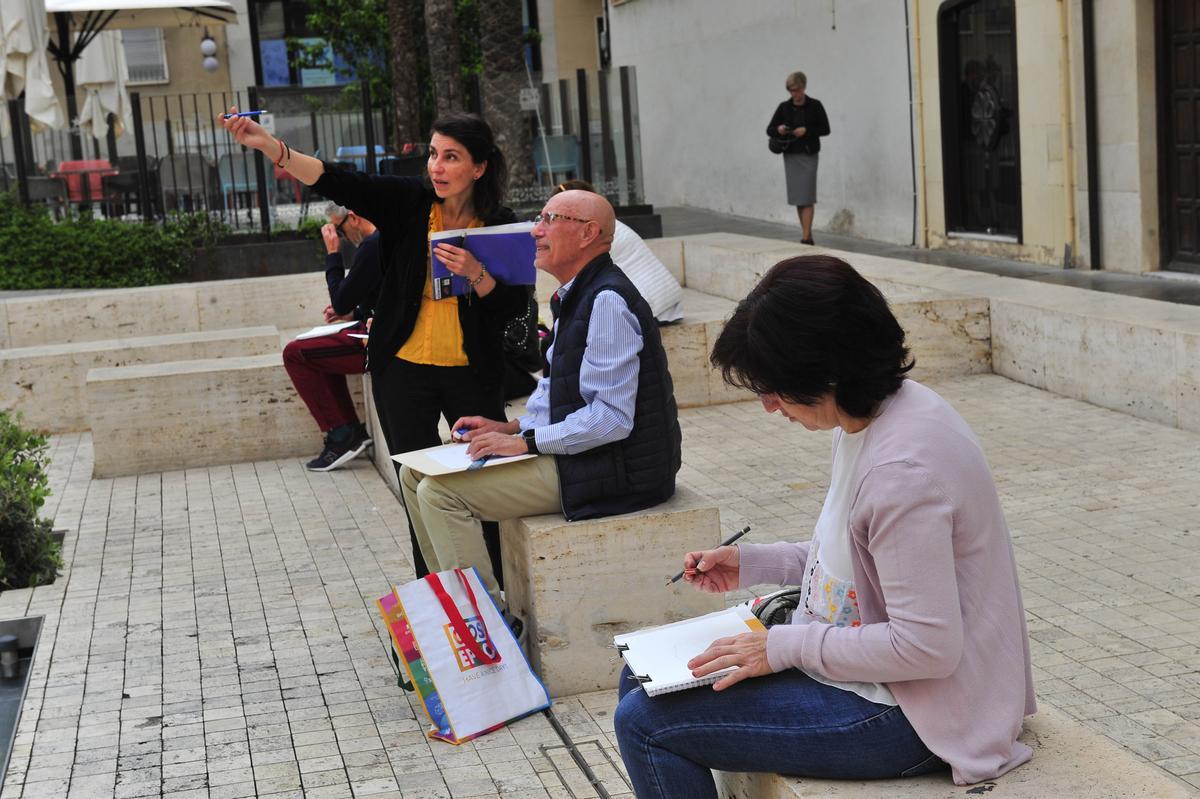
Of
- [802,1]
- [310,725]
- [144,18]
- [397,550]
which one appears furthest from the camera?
[802,1]

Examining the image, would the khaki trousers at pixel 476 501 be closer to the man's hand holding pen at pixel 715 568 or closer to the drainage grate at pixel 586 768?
the drainage grate at pixel 586 768

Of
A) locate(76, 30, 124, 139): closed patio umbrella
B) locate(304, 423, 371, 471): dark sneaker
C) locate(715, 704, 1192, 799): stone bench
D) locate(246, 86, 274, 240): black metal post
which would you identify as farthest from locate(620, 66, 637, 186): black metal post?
locate(715, 704, 1192, 799): stone bench

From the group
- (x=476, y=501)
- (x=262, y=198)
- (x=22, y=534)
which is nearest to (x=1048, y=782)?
(x=476, y=501)

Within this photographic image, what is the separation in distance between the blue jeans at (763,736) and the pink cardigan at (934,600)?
0.05 m

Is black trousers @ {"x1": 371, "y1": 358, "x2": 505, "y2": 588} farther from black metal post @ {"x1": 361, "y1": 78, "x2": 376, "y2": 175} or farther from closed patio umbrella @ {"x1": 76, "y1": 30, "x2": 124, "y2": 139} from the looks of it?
closed patio umbrella @ {"x1": 76, "y1": 30, "x2": 124, "y2": 139}

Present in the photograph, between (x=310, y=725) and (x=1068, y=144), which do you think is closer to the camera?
(x=310, y=725)

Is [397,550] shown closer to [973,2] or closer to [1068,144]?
[1068,144]

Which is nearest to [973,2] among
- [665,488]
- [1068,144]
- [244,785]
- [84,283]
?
[1068,144]

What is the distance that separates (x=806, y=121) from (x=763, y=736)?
1435 cm

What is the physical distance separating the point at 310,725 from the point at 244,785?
0.47 metres

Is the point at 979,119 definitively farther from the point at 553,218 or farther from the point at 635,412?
the point at 635,412

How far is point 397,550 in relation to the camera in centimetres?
689

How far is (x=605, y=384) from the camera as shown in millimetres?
4395

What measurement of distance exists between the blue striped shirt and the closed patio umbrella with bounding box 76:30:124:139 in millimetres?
14730
